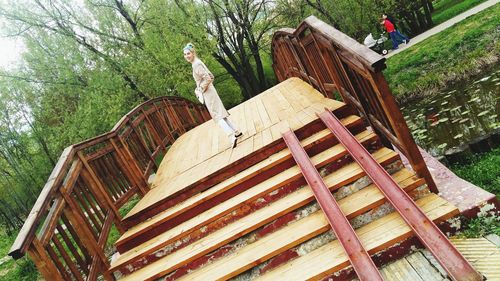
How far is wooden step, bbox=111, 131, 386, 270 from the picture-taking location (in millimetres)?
4332

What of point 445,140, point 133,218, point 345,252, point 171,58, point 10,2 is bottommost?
point 445,140

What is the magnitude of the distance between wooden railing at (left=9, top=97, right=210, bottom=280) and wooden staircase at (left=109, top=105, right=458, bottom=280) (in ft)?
1.26

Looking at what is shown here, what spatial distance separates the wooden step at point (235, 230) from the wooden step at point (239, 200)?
141mm

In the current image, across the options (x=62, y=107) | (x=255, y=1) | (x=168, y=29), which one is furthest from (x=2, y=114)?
(x=255, y=1)

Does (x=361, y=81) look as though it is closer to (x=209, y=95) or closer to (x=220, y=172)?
(x=220, y=172)

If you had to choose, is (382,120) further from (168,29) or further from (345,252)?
(168,29)

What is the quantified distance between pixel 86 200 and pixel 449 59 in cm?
1038

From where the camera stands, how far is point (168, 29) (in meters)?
17.6

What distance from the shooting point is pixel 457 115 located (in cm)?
784

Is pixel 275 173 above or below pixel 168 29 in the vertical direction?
below

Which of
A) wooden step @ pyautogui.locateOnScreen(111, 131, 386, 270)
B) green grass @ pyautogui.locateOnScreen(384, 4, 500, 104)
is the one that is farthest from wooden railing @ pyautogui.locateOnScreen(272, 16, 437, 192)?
green grass @ pyautogui.locateOnScreen(384, 4, 500, 104)

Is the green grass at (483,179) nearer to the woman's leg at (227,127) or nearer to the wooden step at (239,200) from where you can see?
the wooden step at (239,200)

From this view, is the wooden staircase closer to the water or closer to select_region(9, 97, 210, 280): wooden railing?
select_region(9, 97, 210, 280): wooden railing

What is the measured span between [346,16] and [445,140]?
15320 millimetres
